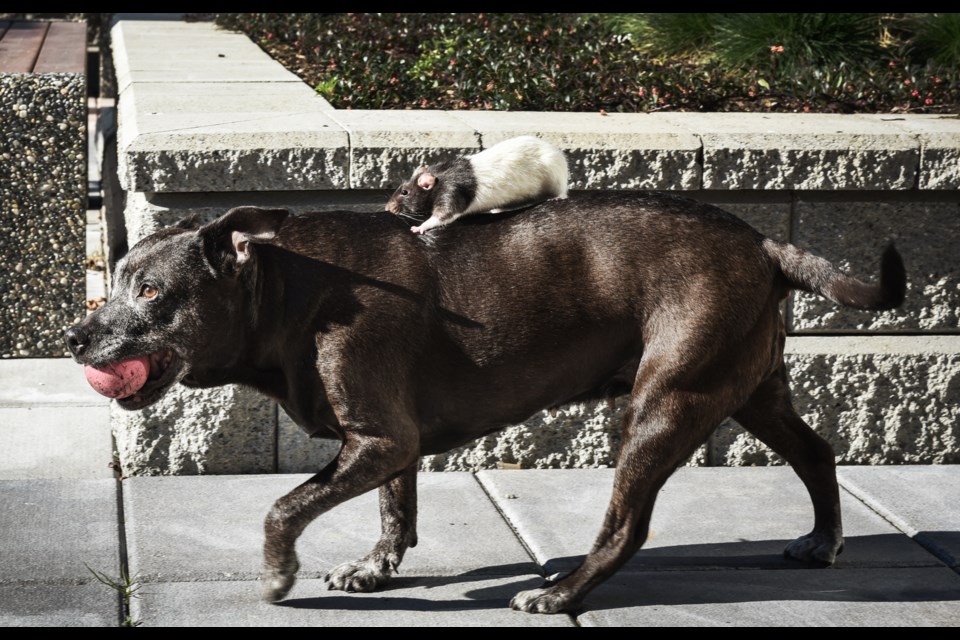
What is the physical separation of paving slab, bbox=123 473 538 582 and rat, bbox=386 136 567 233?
1280 millimetres

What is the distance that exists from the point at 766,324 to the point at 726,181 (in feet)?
5.05

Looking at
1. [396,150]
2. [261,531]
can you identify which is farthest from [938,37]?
[261,531]

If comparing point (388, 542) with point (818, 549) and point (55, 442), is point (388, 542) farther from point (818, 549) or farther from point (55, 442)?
point (55, 442)

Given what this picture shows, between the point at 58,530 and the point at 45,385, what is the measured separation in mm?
2148

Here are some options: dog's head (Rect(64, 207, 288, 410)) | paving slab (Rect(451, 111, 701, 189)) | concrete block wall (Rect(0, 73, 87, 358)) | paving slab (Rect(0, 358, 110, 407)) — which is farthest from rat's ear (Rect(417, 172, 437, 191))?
concrete block wall (Rect(0, 73, 87, 358))

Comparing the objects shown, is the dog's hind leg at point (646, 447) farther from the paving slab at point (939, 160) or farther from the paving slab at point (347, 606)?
the paving slab at point (939, 160)

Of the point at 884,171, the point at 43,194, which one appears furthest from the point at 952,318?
the point at 43,194

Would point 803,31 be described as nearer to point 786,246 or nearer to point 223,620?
point 786,246

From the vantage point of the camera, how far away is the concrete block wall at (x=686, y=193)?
5.41 m

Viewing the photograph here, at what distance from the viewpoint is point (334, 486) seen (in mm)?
4012

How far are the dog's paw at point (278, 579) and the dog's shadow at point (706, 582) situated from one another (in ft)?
0.53

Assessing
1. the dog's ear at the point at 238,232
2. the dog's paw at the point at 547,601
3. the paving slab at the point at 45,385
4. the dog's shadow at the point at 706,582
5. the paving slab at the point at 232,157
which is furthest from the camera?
the paving slab at the point at 45,385

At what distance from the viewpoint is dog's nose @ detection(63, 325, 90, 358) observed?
12.6 ft

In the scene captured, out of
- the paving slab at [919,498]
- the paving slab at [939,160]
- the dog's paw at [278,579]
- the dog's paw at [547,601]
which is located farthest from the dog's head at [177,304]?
the paving slab at [939,160]
